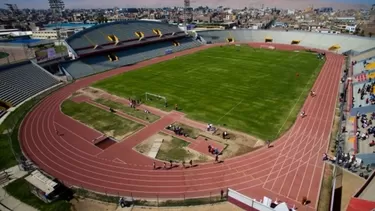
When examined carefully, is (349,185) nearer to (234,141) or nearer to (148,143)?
(234,141)

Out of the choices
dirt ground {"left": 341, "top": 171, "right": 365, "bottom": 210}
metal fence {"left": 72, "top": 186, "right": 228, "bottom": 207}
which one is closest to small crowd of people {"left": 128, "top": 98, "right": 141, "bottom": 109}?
metal fence {"left": 72, "top": 186, "right": 228, "bottom": 207}

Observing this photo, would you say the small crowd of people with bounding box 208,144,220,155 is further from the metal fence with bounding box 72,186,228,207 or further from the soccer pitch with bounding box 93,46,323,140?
the soccer pitch with bounding box 93,46,323,140

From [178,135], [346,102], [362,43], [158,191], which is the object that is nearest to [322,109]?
[346,102]

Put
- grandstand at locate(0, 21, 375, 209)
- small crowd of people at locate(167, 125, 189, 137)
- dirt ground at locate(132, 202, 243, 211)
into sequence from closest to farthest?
dirt ground at locate(132, 202, 243, 211), small crowd of people at locate(167, 125, 189, 137), grandstand at locate(0, 21, 375, 209)

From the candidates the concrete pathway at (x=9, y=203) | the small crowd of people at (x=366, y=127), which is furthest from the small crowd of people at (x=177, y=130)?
the small crowd of people at (x=366, y=127)

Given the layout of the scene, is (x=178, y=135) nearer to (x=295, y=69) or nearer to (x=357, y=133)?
(x=357, y=133)

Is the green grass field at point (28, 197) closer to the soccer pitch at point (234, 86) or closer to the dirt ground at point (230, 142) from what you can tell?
the dirt ground at point (230, 142)
